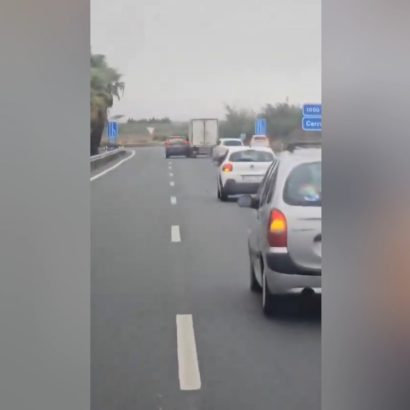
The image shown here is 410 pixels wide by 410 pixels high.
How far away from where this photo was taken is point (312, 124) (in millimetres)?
3625

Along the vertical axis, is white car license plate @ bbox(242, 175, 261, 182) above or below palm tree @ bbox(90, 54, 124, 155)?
below

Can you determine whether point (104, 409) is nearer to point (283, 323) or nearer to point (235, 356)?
point (235, 356)

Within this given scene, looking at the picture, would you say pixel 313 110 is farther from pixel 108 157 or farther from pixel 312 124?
pixel 108 157

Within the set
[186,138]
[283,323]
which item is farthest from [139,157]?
[283,323]

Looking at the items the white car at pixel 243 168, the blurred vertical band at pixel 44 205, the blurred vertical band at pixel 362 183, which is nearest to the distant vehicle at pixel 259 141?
the white car at pixel 243 168

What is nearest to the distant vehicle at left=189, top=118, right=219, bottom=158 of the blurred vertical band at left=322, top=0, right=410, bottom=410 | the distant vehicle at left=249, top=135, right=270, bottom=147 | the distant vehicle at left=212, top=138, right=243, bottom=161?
the distant vehicle at left=212, top=138, right=243, bottom=161

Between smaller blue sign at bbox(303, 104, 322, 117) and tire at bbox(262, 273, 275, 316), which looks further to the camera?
tire at bbox(262, 273, 275, 316)

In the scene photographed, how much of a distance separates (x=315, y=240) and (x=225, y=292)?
1.58 feet

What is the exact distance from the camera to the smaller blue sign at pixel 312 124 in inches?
142

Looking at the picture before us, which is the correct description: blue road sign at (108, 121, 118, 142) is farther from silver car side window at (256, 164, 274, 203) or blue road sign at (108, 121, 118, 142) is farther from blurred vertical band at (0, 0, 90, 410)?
silver car side window at (256, 164, 274, 203)

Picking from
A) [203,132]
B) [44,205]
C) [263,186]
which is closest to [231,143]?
[203,132]

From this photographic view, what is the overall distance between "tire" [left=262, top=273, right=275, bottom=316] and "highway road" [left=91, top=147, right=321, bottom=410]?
3cm

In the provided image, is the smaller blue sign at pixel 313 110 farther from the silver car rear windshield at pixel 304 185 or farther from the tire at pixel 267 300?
the tire at pixel 267 300

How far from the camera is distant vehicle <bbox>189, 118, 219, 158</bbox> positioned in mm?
3633
